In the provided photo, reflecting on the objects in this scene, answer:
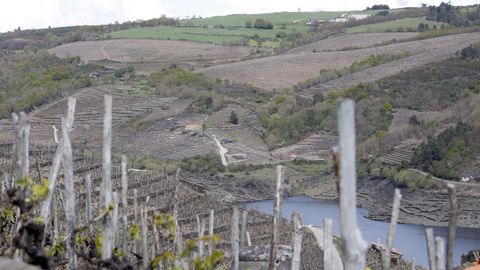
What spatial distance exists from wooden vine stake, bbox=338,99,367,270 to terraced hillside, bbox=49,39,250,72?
2752 inches

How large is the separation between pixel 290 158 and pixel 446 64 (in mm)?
15856

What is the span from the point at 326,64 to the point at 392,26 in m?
15.2

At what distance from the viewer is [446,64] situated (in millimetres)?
66688

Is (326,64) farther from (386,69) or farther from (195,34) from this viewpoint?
(195,34)

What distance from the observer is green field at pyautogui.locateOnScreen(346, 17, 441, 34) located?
283 ft

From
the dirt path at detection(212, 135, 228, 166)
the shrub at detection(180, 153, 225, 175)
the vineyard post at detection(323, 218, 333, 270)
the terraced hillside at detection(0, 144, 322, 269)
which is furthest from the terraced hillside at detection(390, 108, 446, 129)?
the vineyard post at detection(323, 218, 333, 270)

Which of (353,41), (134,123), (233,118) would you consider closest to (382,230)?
(134,123)

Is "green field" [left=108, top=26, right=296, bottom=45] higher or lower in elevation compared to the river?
higher

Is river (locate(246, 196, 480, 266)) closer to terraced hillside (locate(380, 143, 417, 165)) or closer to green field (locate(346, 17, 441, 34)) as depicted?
terraced hillside (locate(380, 143, 417, 165))

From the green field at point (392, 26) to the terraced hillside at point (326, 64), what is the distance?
7145 mm

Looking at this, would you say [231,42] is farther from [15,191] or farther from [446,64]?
[15,191]

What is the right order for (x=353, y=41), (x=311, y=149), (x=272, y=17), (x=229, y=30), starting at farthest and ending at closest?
(x=272, y=17) < (x=229, y=30) < (x=353, y=41) < (x=311, y=149)

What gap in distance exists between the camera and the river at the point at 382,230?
32.0 m

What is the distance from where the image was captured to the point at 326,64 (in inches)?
2950
